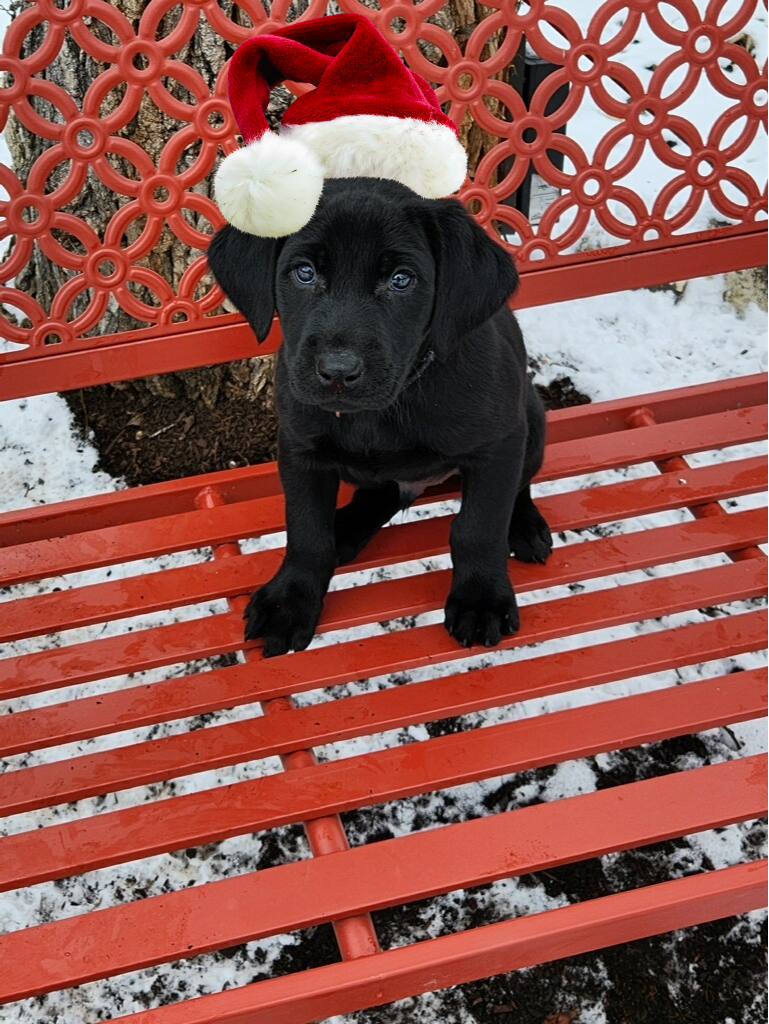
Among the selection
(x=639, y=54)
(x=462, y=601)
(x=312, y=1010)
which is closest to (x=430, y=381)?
(x=462, y=601)

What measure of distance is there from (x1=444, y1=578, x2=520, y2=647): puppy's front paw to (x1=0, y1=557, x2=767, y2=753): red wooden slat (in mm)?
25

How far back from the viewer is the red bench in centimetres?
167

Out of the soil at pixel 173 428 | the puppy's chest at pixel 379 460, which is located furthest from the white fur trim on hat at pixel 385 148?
the soil at pixel 173 428

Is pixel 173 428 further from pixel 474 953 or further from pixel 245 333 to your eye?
pixel 474 953

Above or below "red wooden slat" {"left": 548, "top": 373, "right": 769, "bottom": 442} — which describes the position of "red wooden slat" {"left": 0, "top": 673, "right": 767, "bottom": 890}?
below

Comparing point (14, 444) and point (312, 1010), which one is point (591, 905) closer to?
point (312, 1010)

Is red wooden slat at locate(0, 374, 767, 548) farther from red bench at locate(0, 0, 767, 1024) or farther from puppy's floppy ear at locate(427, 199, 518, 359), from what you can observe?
puppy's floppy ear at locate(427, 199, 518, 359)

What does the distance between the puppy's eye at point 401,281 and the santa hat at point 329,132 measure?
14 cm

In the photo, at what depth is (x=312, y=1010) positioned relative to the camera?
5.32 ft

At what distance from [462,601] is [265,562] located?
1.45 ft

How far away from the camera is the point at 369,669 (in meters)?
2.03

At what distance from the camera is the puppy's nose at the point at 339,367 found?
1.67 metres

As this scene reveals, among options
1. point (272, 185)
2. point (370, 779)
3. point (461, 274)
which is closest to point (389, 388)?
point (461, 274)

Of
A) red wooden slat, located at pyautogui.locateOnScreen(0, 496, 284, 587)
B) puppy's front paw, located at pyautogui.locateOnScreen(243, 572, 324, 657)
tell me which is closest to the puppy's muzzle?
puppy's front paw, located at pyautogui.locateOnScreen(243, 572, 324, 657)
